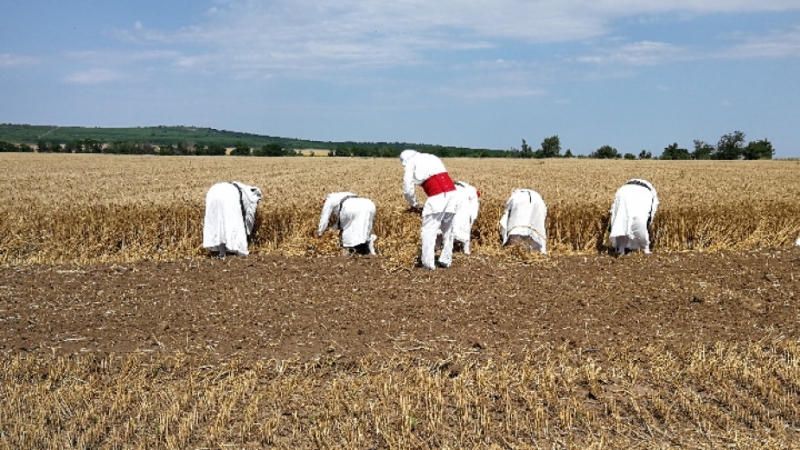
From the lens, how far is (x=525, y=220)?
37.8ft

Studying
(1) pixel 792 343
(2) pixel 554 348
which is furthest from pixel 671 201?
(2) pixel 554 348

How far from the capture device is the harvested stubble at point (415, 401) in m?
4.88

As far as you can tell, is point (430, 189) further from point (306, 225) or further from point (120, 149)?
point (120, 149)

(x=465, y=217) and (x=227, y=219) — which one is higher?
(x=465, y=217)

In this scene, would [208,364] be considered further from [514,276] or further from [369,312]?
[514,276]

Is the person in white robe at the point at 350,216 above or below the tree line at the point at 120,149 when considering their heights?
below

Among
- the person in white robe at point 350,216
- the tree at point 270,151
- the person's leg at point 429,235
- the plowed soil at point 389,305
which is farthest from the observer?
the tree at point 270,151

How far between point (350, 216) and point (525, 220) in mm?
3038

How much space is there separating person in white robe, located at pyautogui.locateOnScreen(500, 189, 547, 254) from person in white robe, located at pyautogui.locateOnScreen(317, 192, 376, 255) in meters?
2.46

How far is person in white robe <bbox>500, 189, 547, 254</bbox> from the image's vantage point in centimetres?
1149


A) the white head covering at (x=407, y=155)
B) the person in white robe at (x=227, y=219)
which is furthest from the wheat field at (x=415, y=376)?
the white head covering at (x=407, y=155)

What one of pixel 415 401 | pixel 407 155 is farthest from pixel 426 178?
pixel 415 401

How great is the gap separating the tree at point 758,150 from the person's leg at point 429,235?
53.0 metres

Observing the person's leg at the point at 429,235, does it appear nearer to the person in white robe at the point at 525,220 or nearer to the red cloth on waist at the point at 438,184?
the red cloth on waist at the point at 438,184
